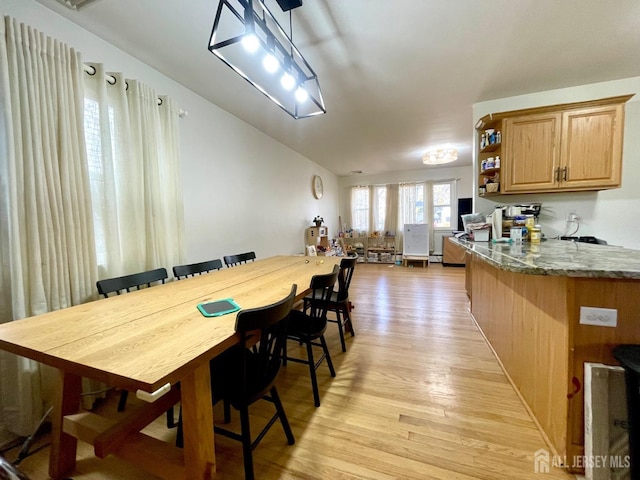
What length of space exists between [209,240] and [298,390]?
1.87m

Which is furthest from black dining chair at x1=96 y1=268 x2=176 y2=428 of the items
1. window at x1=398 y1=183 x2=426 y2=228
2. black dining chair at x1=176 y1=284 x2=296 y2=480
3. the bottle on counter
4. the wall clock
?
window at x1=398 y1=183 x2=426 y2=228

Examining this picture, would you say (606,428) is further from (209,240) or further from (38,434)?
(209,240)

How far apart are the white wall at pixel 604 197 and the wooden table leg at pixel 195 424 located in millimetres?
3431

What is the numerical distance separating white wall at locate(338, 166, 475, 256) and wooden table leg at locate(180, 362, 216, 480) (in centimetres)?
690

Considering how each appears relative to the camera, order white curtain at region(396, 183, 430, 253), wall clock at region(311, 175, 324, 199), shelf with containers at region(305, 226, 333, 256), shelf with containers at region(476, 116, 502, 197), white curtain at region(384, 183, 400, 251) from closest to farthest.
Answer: shelf with containers at region(476, 116, 502, 197) → shelf with containers at region(305, 226, 333, 256) → wall clock at region(311, 175, 324, 199) → white curtain at region(396, 183, 430, 253) → white curtain at region(384, 183, 400, 251)

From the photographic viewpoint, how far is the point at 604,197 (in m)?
2.59

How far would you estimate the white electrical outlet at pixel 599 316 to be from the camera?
1.10 m

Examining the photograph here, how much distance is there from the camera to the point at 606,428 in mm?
1061

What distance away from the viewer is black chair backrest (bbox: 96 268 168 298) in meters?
1.53

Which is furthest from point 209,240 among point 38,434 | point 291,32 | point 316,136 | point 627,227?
point 627,227

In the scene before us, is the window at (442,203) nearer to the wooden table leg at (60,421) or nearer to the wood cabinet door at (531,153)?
the wood cabinet door at (531,153)

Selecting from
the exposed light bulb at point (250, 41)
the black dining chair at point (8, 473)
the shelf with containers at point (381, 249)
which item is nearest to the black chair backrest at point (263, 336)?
the black dining chair at point (8, 473)

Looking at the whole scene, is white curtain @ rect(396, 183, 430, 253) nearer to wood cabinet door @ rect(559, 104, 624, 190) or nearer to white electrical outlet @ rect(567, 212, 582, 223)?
white electrical outlet @ rect(567, 212, 582, 223)

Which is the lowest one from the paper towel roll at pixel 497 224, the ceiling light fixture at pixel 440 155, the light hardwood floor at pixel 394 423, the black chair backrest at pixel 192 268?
the light hardwood floor at pixel 394 423
